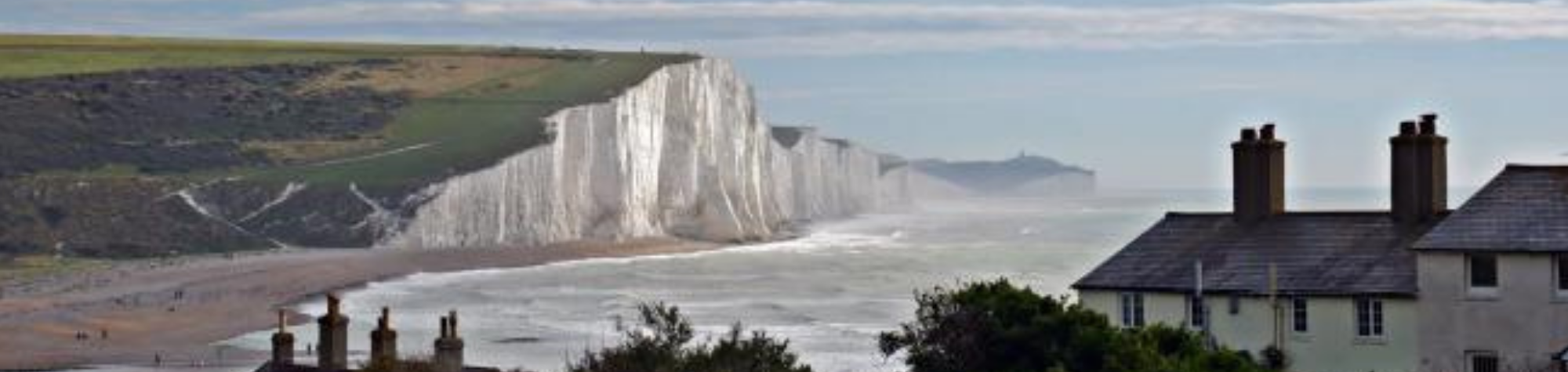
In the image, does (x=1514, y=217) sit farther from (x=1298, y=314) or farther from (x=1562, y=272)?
(x=1298, y=314)

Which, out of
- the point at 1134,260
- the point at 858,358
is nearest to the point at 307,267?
the point at 858,358

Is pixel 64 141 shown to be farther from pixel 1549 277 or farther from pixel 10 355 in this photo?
pixel 1549 277

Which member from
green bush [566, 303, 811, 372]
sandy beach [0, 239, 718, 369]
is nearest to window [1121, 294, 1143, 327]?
green bush [566, 303, 811, 372]

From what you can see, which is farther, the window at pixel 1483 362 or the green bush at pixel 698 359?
the window at pixel 1483 362

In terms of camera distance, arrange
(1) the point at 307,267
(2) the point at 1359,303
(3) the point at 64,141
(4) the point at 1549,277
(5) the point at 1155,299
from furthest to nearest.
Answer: (3) the point at 64,141 → (1) the point at 307,267 → (5) the point at 1155,299 → (2) the point at 1359,303 → (4) the point at 1549,277

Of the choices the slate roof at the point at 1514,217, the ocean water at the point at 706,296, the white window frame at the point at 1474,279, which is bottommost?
the ocean water at the point at 706,296

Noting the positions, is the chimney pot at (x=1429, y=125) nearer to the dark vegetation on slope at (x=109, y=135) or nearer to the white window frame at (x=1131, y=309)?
the white window frame at (x=1131, y=309)

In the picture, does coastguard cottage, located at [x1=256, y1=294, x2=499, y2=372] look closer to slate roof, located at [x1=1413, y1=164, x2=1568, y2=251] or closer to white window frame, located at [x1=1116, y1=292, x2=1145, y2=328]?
white window frame, located at [x1=1116, y1=292, x2=1145, y2=328]

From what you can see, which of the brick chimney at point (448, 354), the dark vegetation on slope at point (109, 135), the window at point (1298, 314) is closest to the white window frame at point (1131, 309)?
the window at point (1298, 314)
